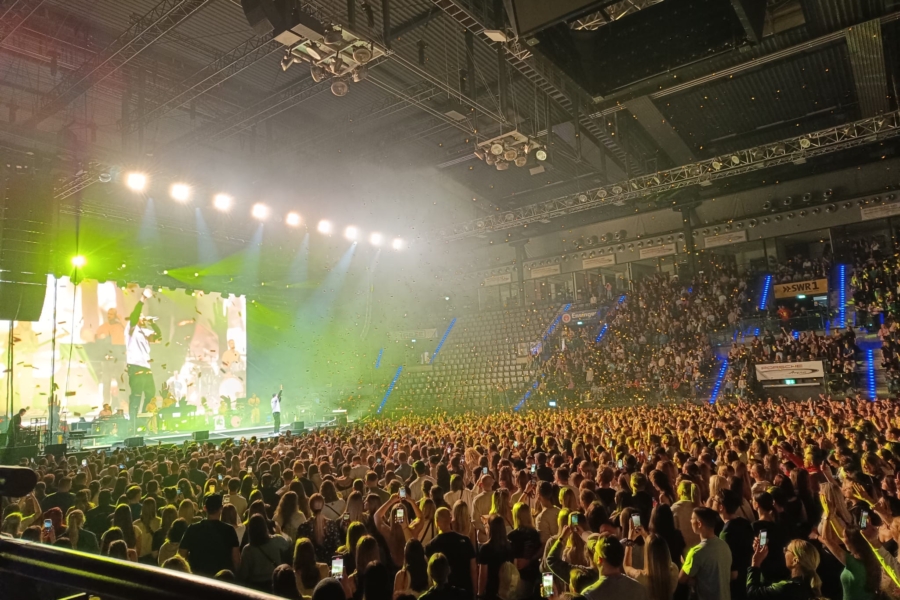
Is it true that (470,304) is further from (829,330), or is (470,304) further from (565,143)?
(829,330)

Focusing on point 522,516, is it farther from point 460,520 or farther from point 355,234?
point 355,234

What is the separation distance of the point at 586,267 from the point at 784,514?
79.3 ft

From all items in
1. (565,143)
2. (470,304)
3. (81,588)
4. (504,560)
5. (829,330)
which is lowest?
(504,560)

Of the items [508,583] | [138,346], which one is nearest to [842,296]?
[508,583]

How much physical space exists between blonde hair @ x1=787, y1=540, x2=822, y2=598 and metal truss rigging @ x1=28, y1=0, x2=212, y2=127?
34.5 feet

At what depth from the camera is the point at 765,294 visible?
74.1 ft

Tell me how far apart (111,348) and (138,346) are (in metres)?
0.97

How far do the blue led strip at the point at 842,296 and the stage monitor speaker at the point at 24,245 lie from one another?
23.3m

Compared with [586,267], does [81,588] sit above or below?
below

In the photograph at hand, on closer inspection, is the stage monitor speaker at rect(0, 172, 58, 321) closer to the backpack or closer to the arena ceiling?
the arena ceiling

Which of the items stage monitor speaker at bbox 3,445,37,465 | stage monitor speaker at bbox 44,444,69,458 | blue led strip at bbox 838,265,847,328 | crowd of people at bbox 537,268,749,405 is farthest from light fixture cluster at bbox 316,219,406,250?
blue led strip at bbox 838,265,847,328

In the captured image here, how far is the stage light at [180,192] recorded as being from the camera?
15370 millimetres

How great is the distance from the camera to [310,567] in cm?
411

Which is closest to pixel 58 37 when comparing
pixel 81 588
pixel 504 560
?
pixel 504 560
